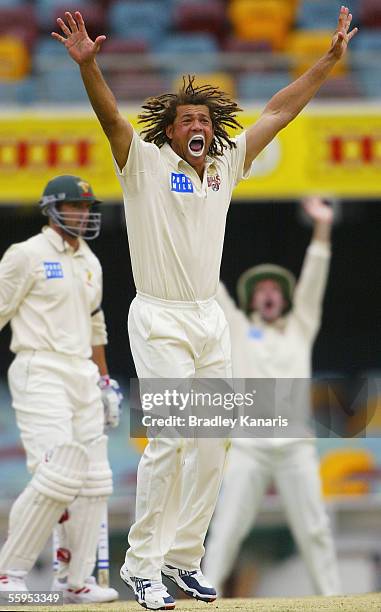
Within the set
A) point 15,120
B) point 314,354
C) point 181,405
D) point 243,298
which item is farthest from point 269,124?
point 314,354

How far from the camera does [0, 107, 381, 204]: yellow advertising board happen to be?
10.6 m

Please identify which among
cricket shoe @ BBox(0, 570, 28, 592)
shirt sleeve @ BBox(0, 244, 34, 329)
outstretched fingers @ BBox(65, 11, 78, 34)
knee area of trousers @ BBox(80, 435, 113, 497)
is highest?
outstretched fingers @ BBox(65, 11, 78, 34)

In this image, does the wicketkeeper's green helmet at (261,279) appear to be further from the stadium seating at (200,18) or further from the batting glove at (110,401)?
the stadium seating at (200,18)

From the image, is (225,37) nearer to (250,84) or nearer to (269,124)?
(250,84)

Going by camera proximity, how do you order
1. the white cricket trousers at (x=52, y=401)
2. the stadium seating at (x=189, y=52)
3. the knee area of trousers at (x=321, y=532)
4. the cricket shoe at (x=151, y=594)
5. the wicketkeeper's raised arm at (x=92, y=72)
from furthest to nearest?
the stadium seating at (x=189, y=52), the knee area of trousers at (x=321, y=532), the white cricket trousers at (x=52, y=401), the cricket shoe at (x=151, y=594), the wicketkeeper's raised arm at (x=92, y=72)

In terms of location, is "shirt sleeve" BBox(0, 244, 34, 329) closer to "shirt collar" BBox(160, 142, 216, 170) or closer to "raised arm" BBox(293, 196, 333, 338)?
"shirt collar" BBox(160, 142, 216, 170)

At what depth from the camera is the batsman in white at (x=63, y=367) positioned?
19.4 feet

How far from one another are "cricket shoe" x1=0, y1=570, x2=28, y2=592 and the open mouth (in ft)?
6.73

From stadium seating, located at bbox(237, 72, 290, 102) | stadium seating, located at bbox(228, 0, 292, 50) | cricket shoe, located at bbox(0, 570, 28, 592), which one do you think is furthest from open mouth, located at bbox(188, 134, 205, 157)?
stadium seating, located at bbox(228, 0, 292, 50)

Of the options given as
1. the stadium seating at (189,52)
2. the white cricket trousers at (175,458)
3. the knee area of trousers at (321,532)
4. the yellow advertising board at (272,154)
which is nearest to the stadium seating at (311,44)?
the stadium seating at (189,52)

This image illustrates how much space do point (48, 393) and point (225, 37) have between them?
29.9 feet

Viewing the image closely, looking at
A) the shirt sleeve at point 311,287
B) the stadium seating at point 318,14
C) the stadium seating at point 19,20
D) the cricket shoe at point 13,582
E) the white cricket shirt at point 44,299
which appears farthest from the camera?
the stadium seating at point 19,20

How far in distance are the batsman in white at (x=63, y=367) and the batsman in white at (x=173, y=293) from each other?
110 centimetres

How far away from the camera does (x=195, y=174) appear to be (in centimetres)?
475
